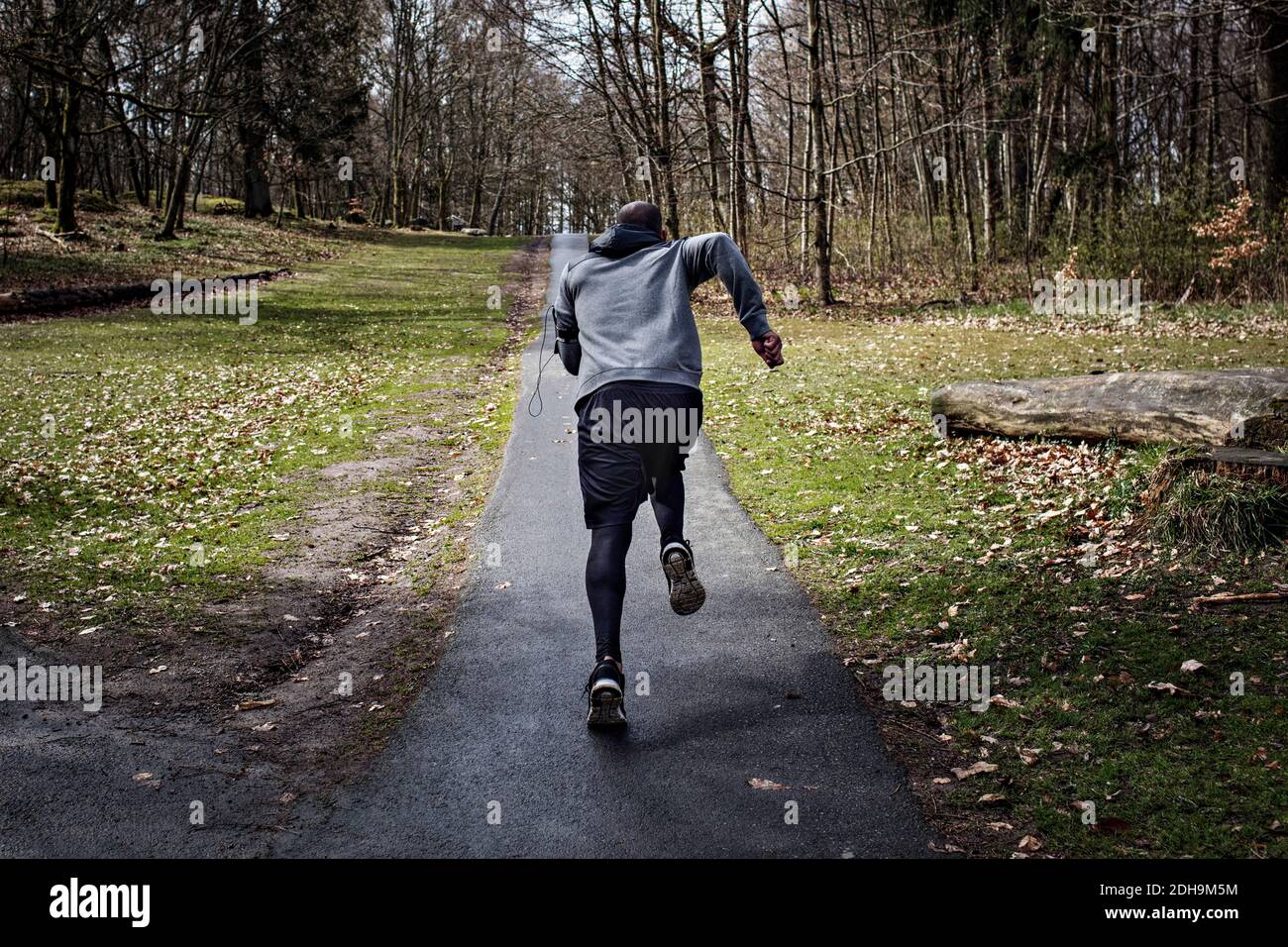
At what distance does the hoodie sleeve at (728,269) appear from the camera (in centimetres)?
481

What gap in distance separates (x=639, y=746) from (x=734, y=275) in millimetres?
2253

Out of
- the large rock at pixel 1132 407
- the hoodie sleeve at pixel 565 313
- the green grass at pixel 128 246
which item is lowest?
the large rock at pixel 1132 407

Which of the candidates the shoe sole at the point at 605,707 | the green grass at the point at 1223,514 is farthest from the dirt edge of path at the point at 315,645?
the green grass at the point at 1223,514

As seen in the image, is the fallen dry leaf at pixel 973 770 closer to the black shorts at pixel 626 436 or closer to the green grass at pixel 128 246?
the black shorts at pixel 626 436

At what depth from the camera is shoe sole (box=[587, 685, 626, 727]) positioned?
4770 millimetres

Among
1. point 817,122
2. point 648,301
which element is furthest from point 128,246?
point 648,301

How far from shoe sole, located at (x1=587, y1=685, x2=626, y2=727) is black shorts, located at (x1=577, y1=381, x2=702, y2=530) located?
793 mm

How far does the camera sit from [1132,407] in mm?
8922

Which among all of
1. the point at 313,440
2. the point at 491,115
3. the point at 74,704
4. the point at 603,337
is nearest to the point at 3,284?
the point at 313,440

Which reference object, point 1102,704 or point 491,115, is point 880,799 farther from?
point 491,115

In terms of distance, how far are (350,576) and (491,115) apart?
187 ft

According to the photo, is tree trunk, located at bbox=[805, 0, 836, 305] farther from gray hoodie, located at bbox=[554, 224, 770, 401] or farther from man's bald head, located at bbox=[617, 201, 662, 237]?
gray hoodie, located at bbox=[554, 224, 770, 401]

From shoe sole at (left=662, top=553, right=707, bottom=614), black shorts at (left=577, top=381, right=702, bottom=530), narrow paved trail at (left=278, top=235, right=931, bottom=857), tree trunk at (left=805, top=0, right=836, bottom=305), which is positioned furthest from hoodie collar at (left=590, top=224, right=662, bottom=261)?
tree trunk at (left=805, top=0, right=836, bottom=305)

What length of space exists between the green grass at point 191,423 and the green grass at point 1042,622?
3.96m
